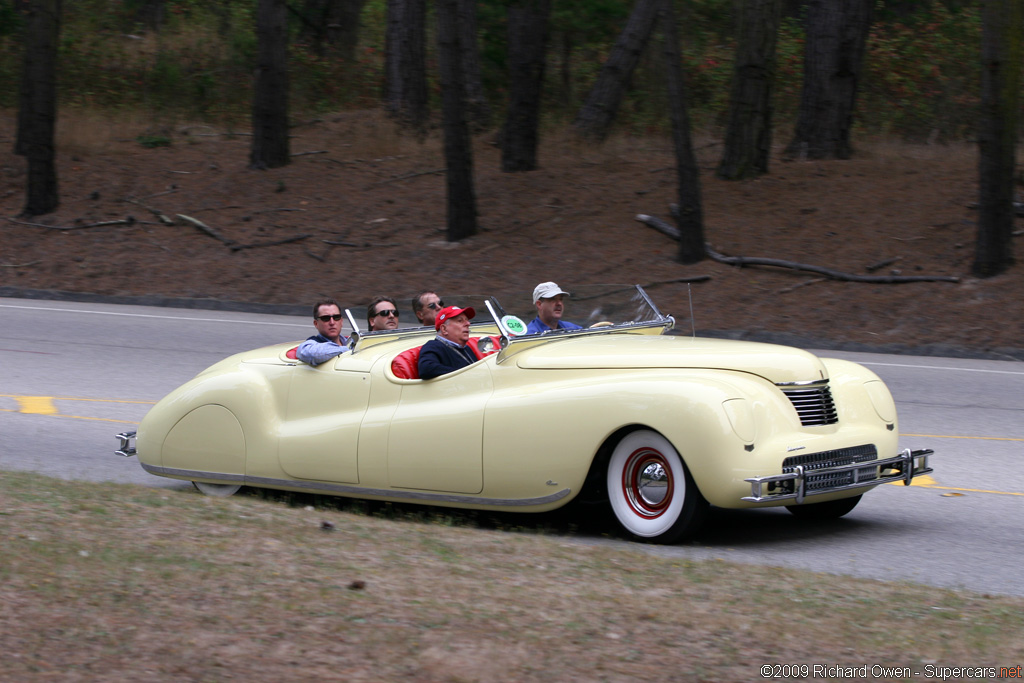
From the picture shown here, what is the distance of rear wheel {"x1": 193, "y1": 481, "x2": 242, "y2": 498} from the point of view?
25.2ft

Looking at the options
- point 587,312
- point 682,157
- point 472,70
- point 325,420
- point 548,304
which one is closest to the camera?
point 325,420

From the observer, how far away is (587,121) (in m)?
24.9

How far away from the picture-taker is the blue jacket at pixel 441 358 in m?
6.91

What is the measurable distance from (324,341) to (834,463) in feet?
11.5

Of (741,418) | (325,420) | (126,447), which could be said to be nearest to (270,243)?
(126,447)

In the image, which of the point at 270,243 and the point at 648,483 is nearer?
the point at 648,483

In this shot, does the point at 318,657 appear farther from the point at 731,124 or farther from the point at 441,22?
the point at 731,124

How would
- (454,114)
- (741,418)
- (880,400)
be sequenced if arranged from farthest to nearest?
(454,114)
(880,400)
(741,418)

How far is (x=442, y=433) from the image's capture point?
21.8 feet

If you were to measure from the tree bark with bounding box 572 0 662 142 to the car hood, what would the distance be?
60.7 ft

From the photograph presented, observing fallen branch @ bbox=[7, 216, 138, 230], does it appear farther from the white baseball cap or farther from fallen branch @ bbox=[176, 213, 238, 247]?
the white baseball cap

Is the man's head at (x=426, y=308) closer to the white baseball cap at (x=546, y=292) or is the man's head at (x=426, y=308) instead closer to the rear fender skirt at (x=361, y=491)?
the white baseball cap at (x=546, y=292)

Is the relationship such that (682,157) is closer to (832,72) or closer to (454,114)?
(454,114)

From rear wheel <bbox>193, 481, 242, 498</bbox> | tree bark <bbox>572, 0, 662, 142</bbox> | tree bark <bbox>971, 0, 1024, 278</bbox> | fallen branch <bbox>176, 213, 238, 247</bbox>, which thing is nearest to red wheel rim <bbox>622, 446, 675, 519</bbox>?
rear wheel <bbox>193, 481, 242, 498</bbox>
